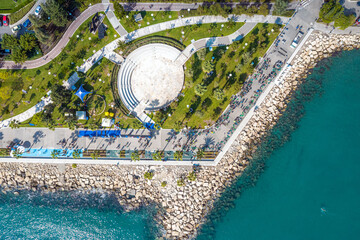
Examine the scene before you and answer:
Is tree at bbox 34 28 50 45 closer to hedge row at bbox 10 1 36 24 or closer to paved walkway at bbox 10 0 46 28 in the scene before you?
paved walkway at bbox 10 0 46 28

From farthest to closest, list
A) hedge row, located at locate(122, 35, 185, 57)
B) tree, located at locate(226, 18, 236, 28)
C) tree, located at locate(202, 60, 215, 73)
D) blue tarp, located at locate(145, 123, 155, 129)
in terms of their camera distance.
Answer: hedge row, located at locate(122, 35, 185, 57)
blue tarp, located at locate(145, 123, 155, 129)
tree, located at locate(226, 18, 236, 28)
tree, located at locate(202, 60, 215, 73)

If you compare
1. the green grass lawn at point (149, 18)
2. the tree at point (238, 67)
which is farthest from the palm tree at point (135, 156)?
the tree at point (238, 67)

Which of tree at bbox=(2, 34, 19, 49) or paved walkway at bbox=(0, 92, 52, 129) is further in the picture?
paved walkway at bbox=(0, 92, 52, 129)

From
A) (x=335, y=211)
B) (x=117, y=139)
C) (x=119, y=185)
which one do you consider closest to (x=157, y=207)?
(x=119, y=185)

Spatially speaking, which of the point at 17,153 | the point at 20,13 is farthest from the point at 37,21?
the point at 17,153

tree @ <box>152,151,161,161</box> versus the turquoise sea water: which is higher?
the turquoise sea water

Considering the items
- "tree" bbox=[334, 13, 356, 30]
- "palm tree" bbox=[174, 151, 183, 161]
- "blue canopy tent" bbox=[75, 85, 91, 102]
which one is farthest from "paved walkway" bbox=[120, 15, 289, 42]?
"palm tree" bbox=[174, 151, 183, 161]

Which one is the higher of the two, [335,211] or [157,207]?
[335,211]

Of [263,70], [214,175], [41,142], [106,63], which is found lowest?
[41,142]

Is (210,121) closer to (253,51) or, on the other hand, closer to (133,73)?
(253,51)
